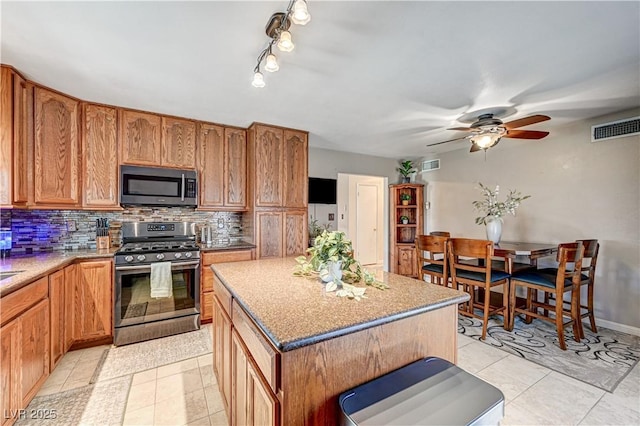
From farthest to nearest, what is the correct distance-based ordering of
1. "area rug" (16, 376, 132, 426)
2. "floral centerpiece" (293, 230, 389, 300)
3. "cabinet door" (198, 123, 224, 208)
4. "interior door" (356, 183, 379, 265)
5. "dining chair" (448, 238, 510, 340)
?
"interior door" (356, 183, 379, 265) < "cabinet door" (198, 123, 224, 208) < "dining chair" (448, 238, 510, 340) < "area rug" (16, 376, 132, 426) < "floral centerpiece" (293, 230, 389, 300)

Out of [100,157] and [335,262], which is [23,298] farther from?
[335,262]

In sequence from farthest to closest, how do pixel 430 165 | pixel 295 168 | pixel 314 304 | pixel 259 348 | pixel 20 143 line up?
pixel 430 165 < pixel 295 168 < pixel 20 143 < pixel 314 304 < pixel 259 348

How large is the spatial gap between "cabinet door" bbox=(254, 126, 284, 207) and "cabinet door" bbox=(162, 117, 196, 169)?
73 cm

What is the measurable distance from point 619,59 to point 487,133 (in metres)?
1.06

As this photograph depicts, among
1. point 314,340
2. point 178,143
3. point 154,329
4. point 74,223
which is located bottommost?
point 154,329

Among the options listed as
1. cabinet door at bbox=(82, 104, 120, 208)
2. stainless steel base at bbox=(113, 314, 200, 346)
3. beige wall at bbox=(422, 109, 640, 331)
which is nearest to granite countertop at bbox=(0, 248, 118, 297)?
cabinet door at bbox=(82, 104, 120, 208)

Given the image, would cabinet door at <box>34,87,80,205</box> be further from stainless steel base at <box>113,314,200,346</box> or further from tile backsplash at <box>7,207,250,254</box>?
stainless steel base at <box>113,314,200,346</box>

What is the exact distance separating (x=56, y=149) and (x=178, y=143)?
1043 mm

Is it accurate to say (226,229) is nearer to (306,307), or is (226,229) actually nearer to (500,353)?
(306,307)

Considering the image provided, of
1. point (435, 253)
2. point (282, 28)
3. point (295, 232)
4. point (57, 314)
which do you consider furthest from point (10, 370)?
point (435, 253)

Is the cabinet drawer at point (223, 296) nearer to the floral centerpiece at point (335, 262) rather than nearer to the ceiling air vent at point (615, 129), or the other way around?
the floral centerpiece at point (335, 262)

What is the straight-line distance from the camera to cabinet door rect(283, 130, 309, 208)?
3.57 metres

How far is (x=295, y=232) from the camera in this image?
366 cm

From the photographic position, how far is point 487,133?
2.93 metres
